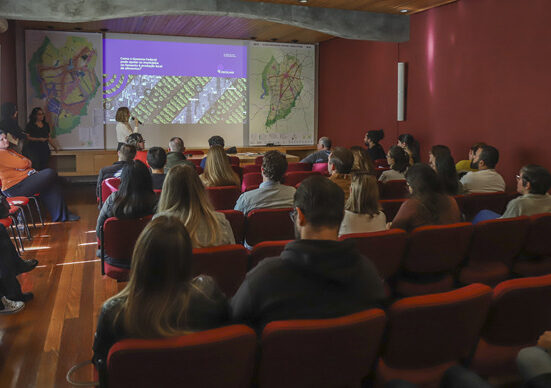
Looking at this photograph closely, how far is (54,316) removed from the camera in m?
3.69

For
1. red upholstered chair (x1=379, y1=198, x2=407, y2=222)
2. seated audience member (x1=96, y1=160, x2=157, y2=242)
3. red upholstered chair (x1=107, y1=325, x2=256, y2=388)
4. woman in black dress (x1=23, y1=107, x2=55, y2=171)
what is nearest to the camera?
red upholstered chair (x1=107, y1=325, x2=256, y2=388)

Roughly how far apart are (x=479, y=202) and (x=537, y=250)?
3.26ft

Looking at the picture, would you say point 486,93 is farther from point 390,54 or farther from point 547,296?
point 547,296

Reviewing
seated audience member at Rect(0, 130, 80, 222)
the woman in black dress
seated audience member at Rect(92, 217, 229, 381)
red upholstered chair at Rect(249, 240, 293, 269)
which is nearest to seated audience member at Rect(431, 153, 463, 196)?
red upholstered chair at Rect(249, 240, 293, 269)

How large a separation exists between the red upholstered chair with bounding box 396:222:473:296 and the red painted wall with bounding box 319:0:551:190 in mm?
4038

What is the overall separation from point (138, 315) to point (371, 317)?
30.4 inches

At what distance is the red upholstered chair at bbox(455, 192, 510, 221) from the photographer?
14.8 ft

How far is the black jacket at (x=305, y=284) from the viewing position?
168 centimetres

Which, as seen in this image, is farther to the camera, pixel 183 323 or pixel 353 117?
pixel 353 117

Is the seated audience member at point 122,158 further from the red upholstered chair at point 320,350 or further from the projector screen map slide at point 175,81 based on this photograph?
the projector screen map slide at point 175,81

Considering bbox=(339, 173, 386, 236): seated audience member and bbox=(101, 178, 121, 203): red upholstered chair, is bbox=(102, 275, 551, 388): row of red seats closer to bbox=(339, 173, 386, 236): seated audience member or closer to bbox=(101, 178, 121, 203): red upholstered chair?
bbox=(339, 173, 386, 236): seated audience member

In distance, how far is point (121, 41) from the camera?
10.7 metres

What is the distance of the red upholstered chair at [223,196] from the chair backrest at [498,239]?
2.36m

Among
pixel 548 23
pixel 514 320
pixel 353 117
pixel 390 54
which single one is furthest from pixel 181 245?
pixel 353 117
